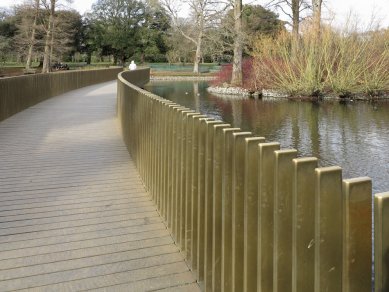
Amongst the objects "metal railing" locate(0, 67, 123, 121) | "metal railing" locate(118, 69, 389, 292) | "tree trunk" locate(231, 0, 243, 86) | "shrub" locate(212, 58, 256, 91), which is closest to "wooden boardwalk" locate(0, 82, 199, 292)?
"metal railing" locate(118, 69, 389, 292)

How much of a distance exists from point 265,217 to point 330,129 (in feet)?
37.3

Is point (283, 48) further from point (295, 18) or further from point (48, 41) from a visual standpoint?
point (48, 41)

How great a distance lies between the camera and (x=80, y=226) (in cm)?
367

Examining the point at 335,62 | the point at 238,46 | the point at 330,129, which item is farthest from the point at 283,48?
the point at 330,129

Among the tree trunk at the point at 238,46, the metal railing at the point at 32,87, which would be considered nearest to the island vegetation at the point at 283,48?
the tree trunk at the point at 238,46

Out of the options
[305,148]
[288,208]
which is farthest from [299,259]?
[305,148]

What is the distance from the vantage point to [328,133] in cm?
1191

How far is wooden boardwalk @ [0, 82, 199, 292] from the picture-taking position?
9.12 feet

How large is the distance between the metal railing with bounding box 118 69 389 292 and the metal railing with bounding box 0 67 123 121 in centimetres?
820

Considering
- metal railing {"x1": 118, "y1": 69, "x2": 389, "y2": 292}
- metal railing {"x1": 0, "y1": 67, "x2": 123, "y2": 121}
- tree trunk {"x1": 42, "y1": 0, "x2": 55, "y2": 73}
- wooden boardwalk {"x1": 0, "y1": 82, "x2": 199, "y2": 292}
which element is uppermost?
tree trunk {"x1": 42, "y1": 0, "x2": 55, "y2": 73}

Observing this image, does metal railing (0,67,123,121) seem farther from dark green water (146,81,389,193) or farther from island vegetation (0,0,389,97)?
island vegetation (0,0,389,97)

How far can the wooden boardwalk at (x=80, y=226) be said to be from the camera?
2.78 metres

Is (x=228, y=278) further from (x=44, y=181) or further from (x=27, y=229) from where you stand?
(x=44, y=181)

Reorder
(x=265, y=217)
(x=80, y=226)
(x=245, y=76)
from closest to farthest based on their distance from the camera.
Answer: (x=265, y=217) → (x=80, y=226) → (x=245, y=76)
